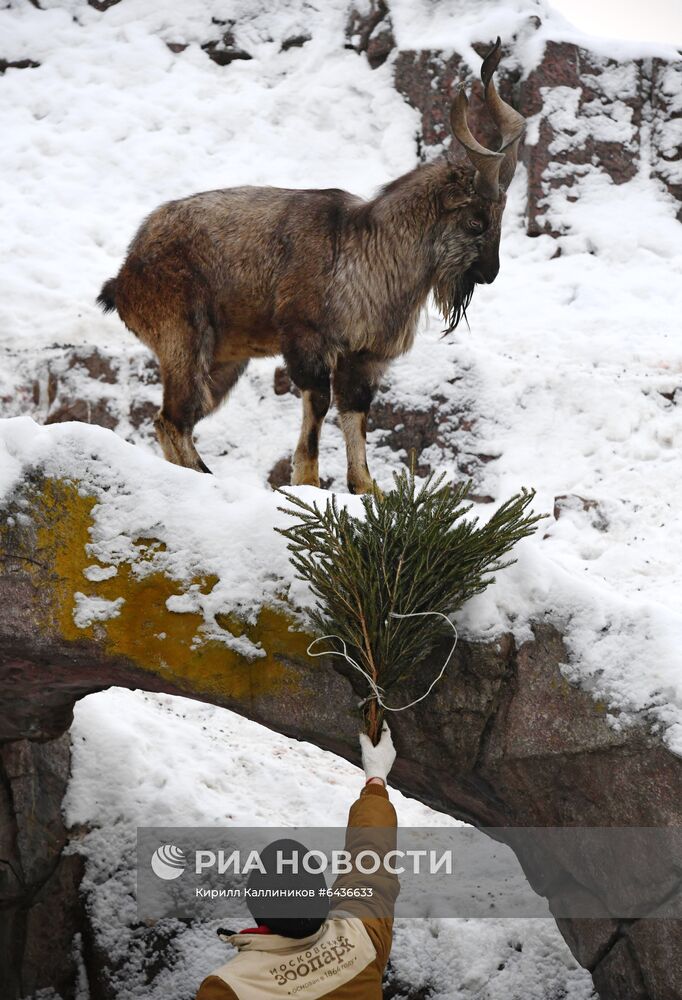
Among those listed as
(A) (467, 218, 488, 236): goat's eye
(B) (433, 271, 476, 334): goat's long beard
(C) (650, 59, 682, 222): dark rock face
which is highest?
(A) (467, 218, 488, 236): goat's eye

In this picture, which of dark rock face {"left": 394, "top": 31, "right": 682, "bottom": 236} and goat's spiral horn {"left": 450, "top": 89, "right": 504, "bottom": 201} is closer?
goat's spiral horn {"left": 450, "top": 89, "right": 504, "bottom": 201}

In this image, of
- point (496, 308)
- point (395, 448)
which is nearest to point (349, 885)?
point (395, 448)

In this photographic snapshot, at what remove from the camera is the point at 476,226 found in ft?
19.1

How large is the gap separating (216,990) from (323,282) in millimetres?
3901

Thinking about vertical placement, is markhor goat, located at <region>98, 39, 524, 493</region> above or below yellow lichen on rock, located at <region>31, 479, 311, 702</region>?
above

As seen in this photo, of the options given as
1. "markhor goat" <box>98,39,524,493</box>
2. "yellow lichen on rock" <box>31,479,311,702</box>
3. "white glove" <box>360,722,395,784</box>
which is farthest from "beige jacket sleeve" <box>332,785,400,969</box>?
"markhor goat" <box>98,39,524,493</box>

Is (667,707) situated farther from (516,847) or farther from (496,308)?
(496,308)

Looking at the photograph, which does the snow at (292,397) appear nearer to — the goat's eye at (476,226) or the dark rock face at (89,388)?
the dark rock face at (89,388)

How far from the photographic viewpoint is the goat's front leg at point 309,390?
224 inches

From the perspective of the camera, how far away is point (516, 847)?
177 inches

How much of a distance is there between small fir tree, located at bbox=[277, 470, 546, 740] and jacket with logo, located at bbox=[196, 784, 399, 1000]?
0.82 metres

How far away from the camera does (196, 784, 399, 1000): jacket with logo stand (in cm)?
280

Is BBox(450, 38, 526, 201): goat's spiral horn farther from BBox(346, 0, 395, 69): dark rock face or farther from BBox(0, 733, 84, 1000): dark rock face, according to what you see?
BBox(346, 0, 395, 69): dark rock face

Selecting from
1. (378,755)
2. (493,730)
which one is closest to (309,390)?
(493,730)
